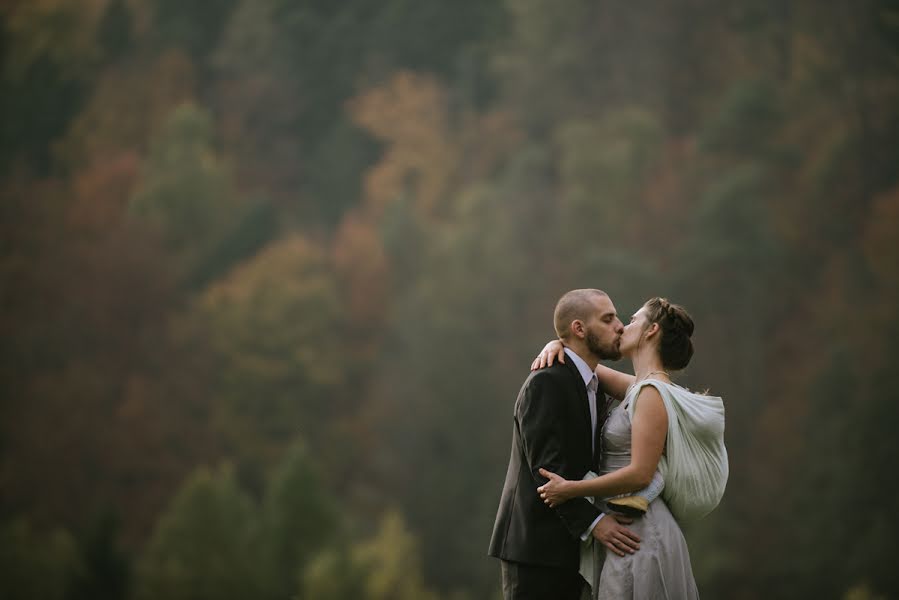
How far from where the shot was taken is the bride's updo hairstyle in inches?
165

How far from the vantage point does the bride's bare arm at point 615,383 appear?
4453mm

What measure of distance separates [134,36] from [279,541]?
102 feet

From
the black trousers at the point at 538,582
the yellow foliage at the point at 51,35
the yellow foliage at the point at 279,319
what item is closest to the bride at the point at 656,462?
the black trousers at the point at 538,582

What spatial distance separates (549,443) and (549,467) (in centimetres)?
8

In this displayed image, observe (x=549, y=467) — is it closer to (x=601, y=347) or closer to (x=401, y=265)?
(x=601, y=347)

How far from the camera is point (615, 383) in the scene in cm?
448

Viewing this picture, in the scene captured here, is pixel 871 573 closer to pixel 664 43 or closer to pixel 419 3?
pixel 664 43

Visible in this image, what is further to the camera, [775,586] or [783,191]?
[783,191]

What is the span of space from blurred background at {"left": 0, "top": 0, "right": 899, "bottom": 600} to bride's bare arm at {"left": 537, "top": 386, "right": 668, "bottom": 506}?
2196 centimetres

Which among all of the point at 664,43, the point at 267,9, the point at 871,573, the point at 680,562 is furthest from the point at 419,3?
the point at 680,562

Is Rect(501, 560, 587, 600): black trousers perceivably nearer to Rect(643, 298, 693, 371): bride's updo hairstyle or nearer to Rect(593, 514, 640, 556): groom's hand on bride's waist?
Rect(593, 514, 640, 556): groom's hand on bride's waist

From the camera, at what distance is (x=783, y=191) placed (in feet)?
131

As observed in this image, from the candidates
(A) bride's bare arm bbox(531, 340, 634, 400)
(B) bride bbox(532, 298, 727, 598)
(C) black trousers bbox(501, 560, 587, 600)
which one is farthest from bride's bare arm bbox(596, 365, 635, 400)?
(C) black trousers bbox(501, 560, 587, 600)

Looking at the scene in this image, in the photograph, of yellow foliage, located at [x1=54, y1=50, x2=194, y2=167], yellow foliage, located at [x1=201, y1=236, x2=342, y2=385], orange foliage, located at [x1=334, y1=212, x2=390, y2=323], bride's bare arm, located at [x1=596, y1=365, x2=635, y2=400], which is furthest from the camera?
yellow foliage, located at [x1=54, y1=50, x2=194, y2=167]
